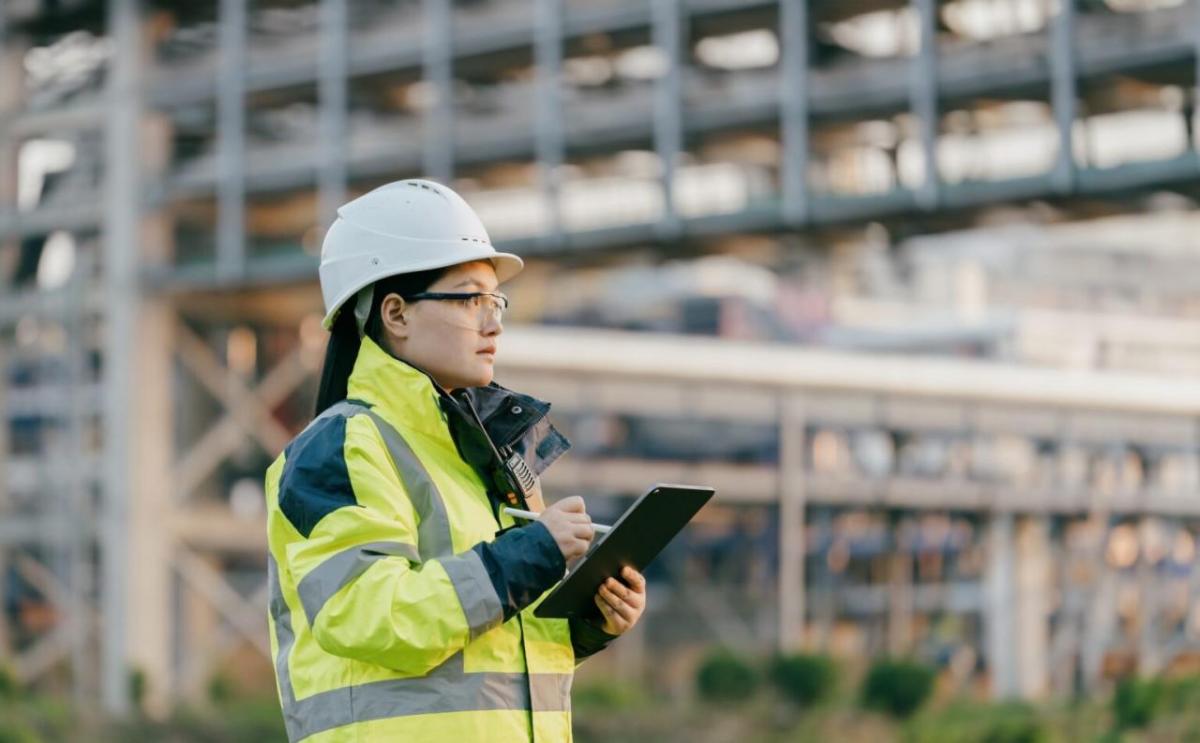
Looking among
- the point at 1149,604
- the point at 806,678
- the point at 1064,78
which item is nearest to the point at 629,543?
the point at 1064,78

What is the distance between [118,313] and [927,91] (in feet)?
33.7

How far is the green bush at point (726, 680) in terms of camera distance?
20.4 meters

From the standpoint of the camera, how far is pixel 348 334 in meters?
3.53

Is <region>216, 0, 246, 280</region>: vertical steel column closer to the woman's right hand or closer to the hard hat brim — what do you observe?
the hard hat brim

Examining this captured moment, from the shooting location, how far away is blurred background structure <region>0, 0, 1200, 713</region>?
714 inches

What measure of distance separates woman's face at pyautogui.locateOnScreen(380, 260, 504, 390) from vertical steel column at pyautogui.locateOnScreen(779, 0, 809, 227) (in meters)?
14.7

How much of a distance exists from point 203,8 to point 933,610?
12514mm

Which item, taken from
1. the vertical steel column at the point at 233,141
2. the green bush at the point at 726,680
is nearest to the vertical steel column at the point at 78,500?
the vertical steel column at the point at 233,141

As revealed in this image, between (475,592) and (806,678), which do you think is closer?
(475,592)

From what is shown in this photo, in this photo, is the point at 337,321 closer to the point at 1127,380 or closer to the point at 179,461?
the point at 179,461

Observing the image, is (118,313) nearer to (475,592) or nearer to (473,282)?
(473,282)

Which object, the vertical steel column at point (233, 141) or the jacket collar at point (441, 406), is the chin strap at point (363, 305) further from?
the vertical steel column at point (233, 141)

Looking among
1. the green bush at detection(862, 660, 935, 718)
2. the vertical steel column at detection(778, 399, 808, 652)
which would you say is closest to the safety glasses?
the green bush at detection(862, 660, 935, 718)

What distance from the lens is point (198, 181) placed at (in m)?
23.3
